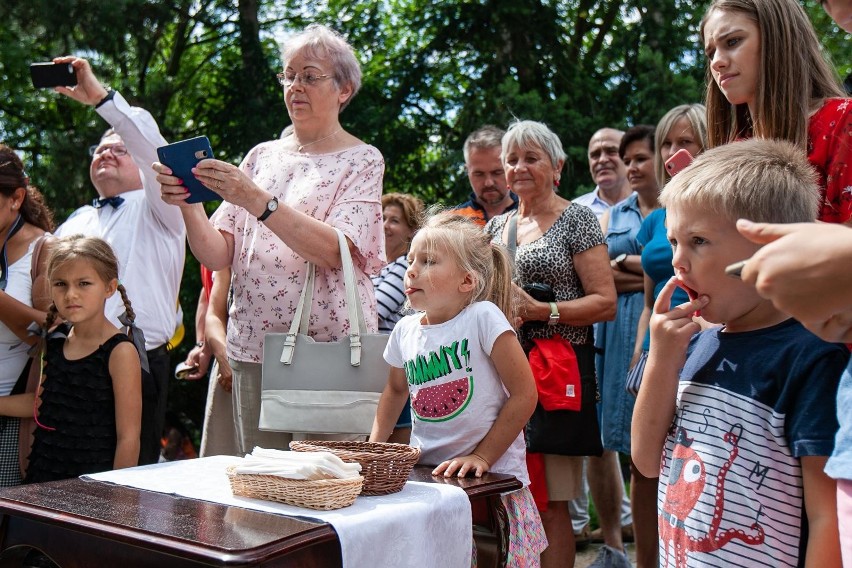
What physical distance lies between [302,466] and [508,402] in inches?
35.0

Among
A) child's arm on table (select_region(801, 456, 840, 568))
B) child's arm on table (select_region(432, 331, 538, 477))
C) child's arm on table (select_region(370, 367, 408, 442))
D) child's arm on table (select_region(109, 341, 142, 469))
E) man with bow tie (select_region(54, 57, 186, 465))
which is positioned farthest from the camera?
man with bow tie (select_region(54, 57, 186, 465))

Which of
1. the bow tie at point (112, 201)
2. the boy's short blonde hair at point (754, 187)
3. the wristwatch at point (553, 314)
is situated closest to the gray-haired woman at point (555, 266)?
the wristwatch at point (553, 314)

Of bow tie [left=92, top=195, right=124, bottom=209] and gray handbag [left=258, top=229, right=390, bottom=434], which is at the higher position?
bow tie [left=92, top=195, right=124, bottom=209]

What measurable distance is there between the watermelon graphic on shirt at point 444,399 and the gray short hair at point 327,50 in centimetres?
123

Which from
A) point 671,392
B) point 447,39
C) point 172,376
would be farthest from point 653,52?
point 671,392

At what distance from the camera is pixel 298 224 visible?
2.88 m

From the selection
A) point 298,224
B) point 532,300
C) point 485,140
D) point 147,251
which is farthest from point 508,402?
point 485,140

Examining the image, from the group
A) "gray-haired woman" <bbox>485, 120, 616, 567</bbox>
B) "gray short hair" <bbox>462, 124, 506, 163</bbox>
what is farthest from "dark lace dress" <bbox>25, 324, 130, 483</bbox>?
"gray short hair" <bbox>462, 124, 506, 163</bbox>

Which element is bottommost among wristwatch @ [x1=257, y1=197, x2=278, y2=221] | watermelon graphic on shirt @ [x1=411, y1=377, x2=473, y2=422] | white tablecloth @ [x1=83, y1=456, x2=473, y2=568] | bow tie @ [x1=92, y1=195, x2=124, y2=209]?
white tablecloth @ [x1=83, y1=456, x2=473, y2=568]

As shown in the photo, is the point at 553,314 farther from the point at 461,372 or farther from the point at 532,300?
the point at 461,372

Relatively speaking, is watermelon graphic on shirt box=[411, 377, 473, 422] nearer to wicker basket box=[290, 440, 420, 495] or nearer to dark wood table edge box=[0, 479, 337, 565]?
wicker basket box=[290, 440, 420, 495]

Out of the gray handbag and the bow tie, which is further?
the bow tie

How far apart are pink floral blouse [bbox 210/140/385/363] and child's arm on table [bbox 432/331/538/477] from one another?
0.57 m

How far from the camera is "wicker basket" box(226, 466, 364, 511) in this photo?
1916 mm
